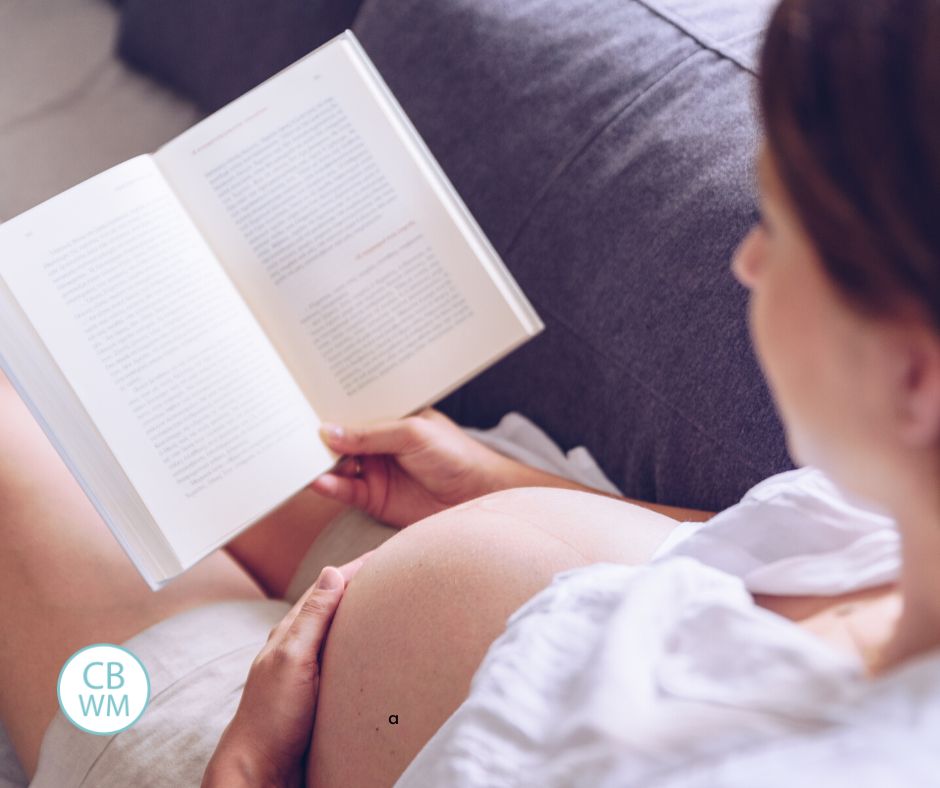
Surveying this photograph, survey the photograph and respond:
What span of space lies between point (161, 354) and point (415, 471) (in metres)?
0.26

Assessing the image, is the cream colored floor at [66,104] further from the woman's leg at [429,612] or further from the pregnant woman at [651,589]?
the woman's leg at [429,612]

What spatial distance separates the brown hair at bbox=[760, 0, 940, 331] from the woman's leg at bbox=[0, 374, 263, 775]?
0.68 m

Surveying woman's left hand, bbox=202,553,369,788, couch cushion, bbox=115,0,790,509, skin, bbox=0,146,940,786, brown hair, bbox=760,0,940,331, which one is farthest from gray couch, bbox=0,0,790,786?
brown hair, bbox=760,0,940,331

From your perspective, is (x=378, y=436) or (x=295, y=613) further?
(x=378, y=436)

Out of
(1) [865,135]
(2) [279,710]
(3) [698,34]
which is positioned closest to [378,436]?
(2) [279,710]

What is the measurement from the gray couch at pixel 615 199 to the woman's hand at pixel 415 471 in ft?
0.32

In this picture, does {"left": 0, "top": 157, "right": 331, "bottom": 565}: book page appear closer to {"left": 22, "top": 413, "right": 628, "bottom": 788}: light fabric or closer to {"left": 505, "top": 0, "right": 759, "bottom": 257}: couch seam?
{"left": 22, "top": 413, "right": 628, "bottom": 788}: light fabric

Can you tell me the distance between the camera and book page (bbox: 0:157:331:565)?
Answer: 2.52 ft

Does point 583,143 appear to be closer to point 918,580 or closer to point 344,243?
point 344,243

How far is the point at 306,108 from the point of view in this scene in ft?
2.89

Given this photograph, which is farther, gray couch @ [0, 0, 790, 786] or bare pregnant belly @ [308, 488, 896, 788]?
gray couch @ [0, 0, 790, 786]

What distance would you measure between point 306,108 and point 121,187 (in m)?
0.19

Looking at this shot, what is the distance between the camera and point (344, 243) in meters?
0.88

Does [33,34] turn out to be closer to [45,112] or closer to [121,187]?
[45,112]
